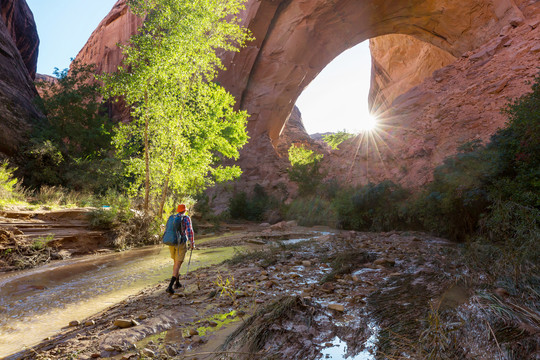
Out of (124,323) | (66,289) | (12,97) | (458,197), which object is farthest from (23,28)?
(458,197)

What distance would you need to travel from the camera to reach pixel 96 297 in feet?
16.1

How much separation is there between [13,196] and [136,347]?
10127mm

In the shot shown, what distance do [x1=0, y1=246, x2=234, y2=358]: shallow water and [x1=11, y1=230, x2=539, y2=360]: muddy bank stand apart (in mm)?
512

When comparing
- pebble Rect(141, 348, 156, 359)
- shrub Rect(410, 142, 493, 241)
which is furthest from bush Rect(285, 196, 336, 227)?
pebble Rect(141, 348, 156, 359)

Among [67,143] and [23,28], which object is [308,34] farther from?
[23,28]

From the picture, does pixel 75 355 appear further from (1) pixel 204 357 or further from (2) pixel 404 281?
(2) pixel 404 281

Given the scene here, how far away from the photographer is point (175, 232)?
5.32m

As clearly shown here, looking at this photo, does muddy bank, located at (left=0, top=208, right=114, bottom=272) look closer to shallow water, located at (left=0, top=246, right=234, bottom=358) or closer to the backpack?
shallow water, located at (left=0, top=246, right=234, bottom=358)

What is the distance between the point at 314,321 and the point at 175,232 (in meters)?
3.51

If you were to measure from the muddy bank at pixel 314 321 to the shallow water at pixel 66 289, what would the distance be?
512 mm

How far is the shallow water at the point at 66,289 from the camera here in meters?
3.65

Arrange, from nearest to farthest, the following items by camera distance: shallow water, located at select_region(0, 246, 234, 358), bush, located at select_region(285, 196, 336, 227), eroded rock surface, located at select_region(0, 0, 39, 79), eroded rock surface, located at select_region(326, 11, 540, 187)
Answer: shallow water, located at select_region(0, 246, 234, 358)
eroded rock surface, located at select_region(326, 11, 540, 187)
bush, located at select_region(285, 196, 336, 227)
eroded rock surface, located at select_region(0, 0, 39, 79)

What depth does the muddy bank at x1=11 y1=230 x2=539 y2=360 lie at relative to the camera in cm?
190

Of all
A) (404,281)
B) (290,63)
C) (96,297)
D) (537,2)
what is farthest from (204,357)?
(290,63)
